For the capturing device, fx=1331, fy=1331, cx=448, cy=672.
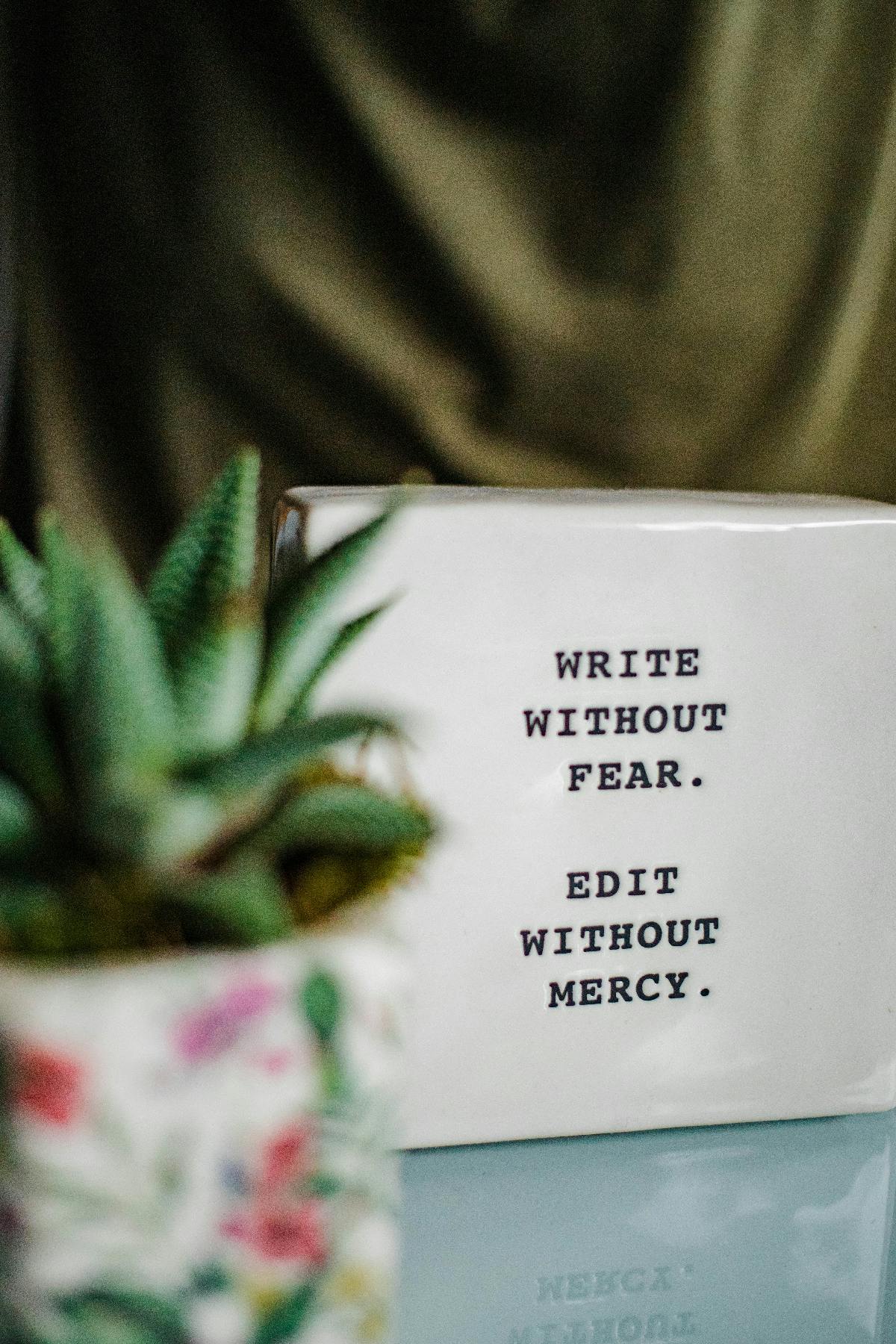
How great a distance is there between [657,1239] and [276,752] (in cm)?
32

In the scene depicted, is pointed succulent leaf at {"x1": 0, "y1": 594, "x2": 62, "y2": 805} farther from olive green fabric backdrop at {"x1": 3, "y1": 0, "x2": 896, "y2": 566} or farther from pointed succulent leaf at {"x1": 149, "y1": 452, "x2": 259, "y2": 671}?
olive green fabric backdrop at {"x1": 3, "y1": 0, "x2": 896, "y2": 566}

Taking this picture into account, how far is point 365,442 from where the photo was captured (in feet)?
2.38

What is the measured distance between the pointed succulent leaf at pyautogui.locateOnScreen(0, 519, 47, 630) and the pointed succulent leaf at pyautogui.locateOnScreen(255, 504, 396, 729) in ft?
0.28

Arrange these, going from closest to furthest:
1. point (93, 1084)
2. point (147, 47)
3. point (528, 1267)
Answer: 1. point (93, 1084)
2. point (528, 1267)
3. point (147, 47)

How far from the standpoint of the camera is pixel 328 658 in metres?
0.46

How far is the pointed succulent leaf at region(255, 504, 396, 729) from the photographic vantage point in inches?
17.4

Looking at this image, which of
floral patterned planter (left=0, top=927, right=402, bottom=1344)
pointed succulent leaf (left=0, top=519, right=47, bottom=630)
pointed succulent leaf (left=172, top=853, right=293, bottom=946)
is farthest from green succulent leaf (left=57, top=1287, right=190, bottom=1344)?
pointed succulent leaf (left=0, top=519, right=47, bottom=630)

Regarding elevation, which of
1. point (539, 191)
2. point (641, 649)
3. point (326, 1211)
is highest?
point (539, 191)

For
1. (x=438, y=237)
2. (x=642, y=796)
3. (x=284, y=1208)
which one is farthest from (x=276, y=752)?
(x=438, y=237)

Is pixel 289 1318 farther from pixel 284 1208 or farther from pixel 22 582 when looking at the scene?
pixel 22 582

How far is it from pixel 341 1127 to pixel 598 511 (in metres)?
0.31

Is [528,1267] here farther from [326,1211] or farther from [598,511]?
[598,511]

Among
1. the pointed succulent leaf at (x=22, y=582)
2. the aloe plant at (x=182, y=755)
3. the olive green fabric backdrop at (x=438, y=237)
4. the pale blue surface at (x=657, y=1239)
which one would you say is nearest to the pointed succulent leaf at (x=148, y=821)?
the aloe plant at (x=182, y=755)

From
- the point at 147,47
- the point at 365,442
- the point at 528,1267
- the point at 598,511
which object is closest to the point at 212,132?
the point at 147,47
